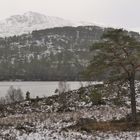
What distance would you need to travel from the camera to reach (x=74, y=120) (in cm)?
3919

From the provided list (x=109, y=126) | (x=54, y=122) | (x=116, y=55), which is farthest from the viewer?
(x=54, y=122)

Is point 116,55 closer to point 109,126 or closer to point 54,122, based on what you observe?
point 109,126

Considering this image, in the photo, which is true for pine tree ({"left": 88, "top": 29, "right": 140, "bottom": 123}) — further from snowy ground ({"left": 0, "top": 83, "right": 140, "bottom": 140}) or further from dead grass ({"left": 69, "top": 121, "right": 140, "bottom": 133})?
snowy ground ({"left": 0, "top": 83, "right": 140, "bottom": 140})

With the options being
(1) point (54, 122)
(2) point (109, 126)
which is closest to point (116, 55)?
(2) point (109, 126)

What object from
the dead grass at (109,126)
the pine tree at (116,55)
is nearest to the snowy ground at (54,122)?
the dead grass at (109,126)

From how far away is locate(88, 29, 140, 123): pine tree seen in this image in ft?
119

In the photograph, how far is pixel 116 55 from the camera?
120ft

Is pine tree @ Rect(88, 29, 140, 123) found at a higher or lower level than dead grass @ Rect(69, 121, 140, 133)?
higher

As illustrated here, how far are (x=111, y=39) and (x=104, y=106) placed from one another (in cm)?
1728

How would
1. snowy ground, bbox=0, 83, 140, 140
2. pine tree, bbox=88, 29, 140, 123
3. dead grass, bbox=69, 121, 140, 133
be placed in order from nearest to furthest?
snowy ground, bbox=0, 83, 140, 140, dead grass, bbox=69, 121, 140, 133, pine tree, bbox=88, 29, 140, 123

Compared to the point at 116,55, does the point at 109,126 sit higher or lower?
lower

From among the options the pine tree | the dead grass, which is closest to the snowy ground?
the dead grass

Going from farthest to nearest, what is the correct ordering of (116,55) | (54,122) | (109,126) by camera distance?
(54,122) < (116,55) < (109,126)

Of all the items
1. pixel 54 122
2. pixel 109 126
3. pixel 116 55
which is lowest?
pixel 109 126
